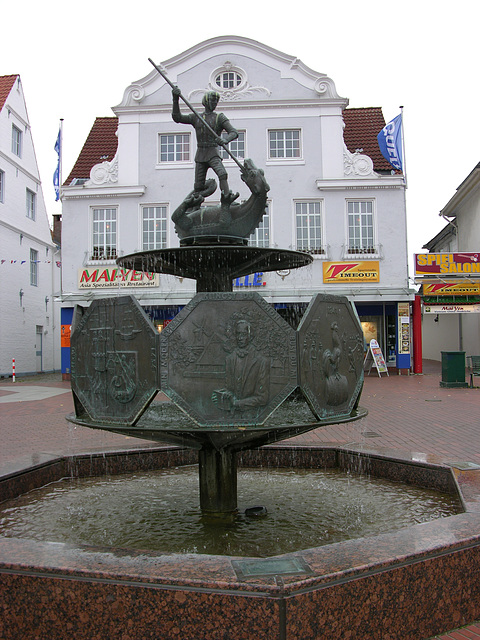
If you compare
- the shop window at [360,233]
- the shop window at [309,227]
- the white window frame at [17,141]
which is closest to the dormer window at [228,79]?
the shop window at [309,227]

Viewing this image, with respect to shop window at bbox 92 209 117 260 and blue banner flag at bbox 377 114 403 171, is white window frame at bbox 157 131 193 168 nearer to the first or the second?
shop window at bbox 92 209 117 260

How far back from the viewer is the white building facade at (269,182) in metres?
23.7

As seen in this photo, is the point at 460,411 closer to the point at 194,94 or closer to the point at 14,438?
the point at 14,438

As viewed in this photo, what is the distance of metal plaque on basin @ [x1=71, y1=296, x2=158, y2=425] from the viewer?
15.0 ft

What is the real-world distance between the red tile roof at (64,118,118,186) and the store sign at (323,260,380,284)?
1095cm

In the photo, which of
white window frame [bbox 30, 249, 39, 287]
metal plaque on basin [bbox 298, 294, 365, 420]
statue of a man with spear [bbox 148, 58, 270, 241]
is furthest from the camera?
white window frame [bbox 30, 249, 39, 287]

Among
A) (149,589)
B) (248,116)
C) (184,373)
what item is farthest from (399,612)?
(248,116)

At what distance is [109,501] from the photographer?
19.0 ft

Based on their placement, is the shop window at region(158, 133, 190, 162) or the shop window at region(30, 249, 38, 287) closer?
the shop window at region(158, 133, 190, 162)

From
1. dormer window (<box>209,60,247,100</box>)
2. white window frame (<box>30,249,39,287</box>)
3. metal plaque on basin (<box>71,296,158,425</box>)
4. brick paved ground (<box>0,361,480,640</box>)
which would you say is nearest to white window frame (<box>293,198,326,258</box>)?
dormer window (<box>209,60,247,100</box>)

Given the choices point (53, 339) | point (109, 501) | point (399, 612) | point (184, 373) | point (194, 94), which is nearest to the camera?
point (399, 612)

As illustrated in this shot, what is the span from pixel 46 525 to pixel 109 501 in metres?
0.86

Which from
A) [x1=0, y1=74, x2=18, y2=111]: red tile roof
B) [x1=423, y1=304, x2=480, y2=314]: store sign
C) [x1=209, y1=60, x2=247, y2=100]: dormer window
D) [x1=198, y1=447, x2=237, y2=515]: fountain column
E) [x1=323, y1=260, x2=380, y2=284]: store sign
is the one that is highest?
[x1=0, y1=74, x2=18, y2=111]: red tile roof

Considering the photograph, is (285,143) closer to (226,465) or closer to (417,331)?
(417,331)
